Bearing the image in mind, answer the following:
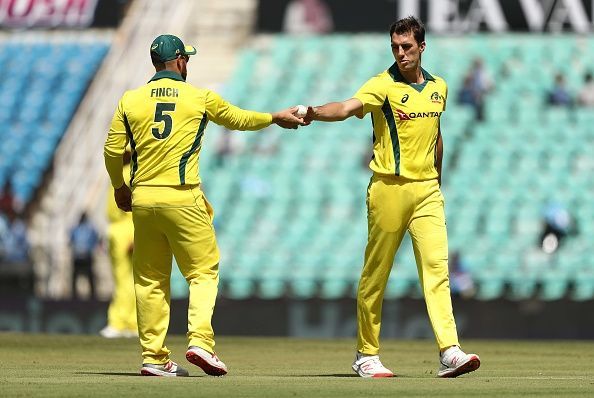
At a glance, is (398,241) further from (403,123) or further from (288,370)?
(288,370)

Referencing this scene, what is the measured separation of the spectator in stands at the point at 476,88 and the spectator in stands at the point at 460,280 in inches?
184

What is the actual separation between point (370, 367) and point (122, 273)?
237 inches

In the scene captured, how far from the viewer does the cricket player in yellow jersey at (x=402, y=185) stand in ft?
29.7

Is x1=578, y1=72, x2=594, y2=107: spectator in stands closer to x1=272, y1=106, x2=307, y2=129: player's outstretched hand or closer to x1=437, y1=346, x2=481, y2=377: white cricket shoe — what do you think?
x1=272, y1=106, x2=307, y2=129: player's outstretched hand

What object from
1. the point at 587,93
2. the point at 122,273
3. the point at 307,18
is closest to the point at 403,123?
the point at 122,273

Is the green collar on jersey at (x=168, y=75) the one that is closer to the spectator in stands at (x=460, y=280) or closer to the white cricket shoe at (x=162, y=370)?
the white cricket shoe at (x=162, y=370)

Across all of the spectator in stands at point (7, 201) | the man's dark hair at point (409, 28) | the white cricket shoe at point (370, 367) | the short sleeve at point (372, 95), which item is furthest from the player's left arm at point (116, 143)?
the spectator in stands at point (7, 201)

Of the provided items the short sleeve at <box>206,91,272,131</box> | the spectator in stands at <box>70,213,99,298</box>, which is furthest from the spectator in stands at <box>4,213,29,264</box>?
the short sleeve at <box>206,91,272,131</box>

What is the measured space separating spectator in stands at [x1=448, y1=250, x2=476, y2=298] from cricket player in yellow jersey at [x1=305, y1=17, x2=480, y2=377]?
904 cm

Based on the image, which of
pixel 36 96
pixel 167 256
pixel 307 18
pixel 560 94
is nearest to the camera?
pixel 167 256

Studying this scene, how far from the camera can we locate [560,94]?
2281cm

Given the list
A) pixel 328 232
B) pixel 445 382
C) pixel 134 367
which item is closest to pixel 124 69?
pixel 328 232

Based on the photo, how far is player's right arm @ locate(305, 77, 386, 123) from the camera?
29.2 feet

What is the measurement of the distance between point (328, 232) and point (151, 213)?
1202 centimetres
